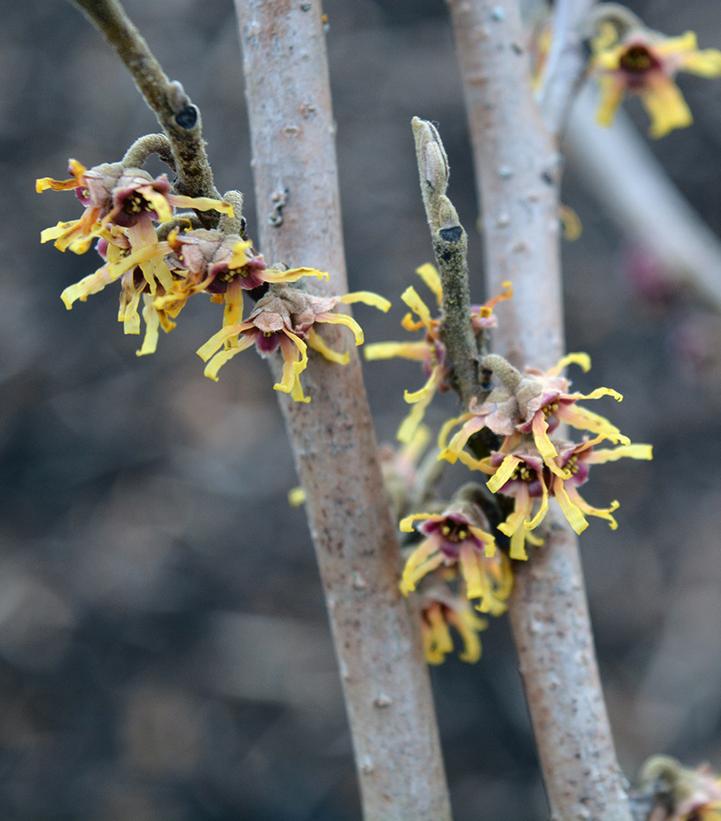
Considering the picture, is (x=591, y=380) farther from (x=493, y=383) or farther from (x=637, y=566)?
(x=493, y=383)

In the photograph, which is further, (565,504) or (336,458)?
(336,458)

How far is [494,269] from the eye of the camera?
4.23 ft

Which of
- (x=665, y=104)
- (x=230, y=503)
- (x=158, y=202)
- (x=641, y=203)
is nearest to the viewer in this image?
(x=158, y=202)

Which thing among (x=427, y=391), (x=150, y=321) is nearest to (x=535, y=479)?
(x=427, y=391)

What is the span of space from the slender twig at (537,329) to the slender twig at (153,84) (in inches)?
21.7

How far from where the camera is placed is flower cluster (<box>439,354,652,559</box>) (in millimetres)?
886

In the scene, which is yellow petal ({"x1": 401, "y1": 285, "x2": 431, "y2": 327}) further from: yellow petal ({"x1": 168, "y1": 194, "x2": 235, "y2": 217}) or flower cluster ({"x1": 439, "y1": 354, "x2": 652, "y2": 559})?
yellow petal ({"x1": 168, "y1": 194, "x2": 235, "y2": 217})

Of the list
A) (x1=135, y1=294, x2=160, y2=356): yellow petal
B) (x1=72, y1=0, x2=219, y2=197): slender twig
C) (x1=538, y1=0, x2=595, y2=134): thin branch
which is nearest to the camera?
(x1=72, y1=0, x2=219, y2=197): slender twig

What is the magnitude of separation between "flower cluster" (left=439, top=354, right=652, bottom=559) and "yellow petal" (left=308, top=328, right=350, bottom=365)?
0.46ft

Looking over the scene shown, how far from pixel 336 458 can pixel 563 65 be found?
30.5 inches

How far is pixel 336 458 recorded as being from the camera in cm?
101

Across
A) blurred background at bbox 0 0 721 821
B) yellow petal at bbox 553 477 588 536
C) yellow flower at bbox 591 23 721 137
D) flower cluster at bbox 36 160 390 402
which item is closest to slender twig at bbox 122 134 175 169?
flower cluster at bbox 36 160 390 402

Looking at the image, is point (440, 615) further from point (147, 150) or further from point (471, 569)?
point (147, 150)

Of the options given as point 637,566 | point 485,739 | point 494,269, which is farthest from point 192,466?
point 494,269
